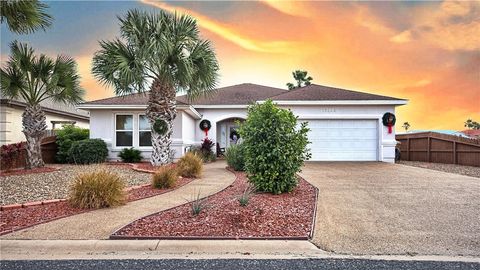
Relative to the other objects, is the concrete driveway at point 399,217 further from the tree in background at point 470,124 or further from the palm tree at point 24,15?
the tree in background at point 470,124

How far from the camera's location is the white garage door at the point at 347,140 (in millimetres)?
17250

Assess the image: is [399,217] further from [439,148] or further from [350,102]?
[439,148]

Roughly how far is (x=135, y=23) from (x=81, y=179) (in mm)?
7623

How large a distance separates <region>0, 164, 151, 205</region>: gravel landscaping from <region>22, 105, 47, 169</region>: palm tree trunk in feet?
4.33

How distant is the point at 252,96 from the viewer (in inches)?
863

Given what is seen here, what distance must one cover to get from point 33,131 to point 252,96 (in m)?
12.8

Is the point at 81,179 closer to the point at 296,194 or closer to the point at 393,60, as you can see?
the point at 296,194

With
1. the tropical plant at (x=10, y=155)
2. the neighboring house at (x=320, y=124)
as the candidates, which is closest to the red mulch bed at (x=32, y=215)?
the tropical plant at (x=10, y=155)

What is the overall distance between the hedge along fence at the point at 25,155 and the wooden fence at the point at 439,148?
65.9 ft

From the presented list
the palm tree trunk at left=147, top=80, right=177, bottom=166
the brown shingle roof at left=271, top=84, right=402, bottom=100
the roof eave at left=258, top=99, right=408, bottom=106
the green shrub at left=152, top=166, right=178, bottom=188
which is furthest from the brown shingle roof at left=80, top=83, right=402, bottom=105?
the green shrub at left=152, top=166, right=178, bottom=188

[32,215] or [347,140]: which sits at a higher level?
[347,140]

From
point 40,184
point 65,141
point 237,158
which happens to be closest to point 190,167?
point 237,158

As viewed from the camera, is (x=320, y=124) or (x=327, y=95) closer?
(x=320, y=124)

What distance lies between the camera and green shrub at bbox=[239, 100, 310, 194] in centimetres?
766
